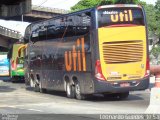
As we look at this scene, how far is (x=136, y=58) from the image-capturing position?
21.8 metres

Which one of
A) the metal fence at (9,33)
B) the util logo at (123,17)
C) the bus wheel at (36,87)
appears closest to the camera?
the util logo at (123,17)

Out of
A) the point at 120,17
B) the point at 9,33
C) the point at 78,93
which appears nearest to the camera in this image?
the point at 120,17

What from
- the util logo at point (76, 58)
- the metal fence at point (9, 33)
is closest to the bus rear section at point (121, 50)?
the util logo at point (76, 58)

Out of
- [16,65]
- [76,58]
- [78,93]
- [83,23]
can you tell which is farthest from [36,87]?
[16,65]

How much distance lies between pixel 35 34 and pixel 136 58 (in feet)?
28.1

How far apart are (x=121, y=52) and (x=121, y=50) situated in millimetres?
80

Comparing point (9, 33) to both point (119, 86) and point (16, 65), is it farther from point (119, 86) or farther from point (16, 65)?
point (119, 86)

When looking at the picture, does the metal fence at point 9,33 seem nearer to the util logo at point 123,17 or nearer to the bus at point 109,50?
the bus at point 109,50

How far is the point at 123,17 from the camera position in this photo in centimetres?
2188

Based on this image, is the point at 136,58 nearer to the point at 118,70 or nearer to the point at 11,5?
the point at 118,70

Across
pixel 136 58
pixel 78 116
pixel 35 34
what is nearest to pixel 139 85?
pixel 136 58

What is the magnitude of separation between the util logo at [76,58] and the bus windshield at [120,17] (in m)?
1.42

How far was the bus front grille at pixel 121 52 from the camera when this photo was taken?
2155 centimetres

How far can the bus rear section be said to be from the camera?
21.5 metres
